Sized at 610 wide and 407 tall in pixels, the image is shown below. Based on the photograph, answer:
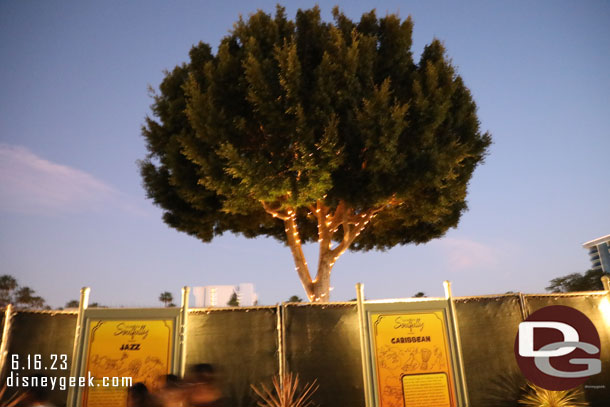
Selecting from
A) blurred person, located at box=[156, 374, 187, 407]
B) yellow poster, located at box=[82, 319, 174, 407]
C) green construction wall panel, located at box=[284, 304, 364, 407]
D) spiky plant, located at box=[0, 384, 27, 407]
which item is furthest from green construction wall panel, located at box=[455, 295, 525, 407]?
spiky plant, located at box=[0, 384, 27, 407]

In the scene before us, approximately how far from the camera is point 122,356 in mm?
7191

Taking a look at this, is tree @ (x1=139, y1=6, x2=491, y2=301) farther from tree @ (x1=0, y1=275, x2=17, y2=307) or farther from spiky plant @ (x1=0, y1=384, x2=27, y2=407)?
tree @ (x1=0, y1=275, x2=17, y2=307)

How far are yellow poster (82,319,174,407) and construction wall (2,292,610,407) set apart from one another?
0.49 meters

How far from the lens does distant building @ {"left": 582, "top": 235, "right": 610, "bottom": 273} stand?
6344 inches

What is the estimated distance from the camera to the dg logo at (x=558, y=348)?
7.59m

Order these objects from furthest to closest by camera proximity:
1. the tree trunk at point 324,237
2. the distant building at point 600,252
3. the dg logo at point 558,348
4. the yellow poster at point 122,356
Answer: the distant building at point 600,252, the tree trunk at point 324,237, the dg logo at point 558,348, the yellow poster at point 122,356

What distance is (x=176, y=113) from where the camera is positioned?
1169cm

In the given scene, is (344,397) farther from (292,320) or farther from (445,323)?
(445,323)

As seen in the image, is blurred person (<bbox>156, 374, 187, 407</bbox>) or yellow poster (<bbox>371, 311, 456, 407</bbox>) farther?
yellow poster (<bbox>371, 311, 456, 407</bbox>)

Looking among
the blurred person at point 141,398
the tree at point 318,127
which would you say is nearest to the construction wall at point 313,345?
the blurred person at point 141,398

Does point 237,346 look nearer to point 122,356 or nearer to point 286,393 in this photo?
point 286,393

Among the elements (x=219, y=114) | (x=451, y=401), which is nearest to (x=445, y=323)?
(x=451, y=401)

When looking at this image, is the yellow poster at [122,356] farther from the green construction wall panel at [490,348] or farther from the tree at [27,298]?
the tree at [27,298]

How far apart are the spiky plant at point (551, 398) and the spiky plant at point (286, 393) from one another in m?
3.89
